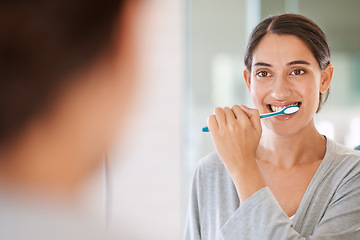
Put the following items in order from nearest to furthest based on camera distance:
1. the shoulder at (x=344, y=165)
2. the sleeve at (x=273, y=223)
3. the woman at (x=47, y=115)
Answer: the woman at (x=47, y=115) → the sleeve at (x=273, y=223) → the shoulder at (x=344, y=165)

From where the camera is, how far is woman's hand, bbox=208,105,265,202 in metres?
0.57

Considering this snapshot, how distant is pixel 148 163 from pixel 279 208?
0.22m

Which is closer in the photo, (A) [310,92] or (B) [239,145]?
(B) [239,145]

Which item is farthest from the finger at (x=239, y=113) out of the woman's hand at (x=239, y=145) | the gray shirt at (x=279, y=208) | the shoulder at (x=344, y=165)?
the shoulder at (x=344, y=165)

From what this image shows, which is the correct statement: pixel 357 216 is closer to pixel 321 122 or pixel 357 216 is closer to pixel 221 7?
pixel 321 122

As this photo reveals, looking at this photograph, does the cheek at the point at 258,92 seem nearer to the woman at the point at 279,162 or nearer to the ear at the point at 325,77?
the woman at the point at 279,162

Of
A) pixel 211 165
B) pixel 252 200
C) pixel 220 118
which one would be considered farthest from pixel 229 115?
pixel 211 165

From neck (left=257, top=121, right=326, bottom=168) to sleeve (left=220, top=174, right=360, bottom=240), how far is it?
0.19 meters

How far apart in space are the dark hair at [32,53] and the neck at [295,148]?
529 millimetres

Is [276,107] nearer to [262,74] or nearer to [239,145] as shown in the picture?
[262,74]

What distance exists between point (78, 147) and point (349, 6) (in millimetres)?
1570

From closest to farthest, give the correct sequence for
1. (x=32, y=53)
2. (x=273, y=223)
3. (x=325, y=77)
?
1. (x=32, y=53)
2. (x=273, y=223)
3. (x=325, y=77)

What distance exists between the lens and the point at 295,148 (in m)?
0.81

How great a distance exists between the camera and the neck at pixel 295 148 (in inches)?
31.3
